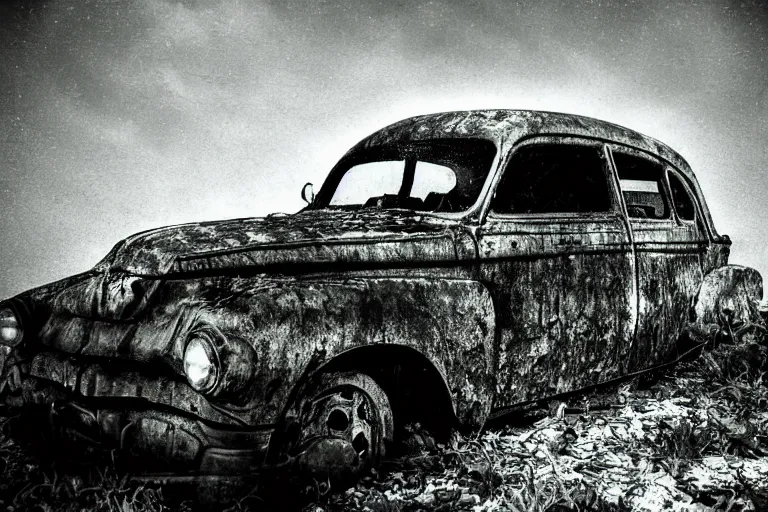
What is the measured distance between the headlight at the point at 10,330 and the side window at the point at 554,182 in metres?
2.33

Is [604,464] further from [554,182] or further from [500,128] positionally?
[500,128]

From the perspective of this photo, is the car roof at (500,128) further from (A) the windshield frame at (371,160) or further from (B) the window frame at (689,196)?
(B) the window frame at (689,196)

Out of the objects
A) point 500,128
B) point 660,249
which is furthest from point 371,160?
point 660,249

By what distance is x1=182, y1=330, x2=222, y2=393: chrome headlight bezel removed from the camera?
2.27 metres

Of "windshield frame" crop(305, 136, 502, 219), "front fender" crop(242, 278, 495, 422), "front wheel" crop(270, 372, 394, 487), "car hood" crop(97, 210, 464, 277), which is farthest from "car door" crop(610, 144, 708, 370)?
"front wheel" crop(270, 372, 394, 487)

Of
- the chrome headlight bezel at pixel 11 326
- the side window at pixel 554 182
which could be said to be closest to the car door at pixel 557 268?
the side window at pixel 554 182

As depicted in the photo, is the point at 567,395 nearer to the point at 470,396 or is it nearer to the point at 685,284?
the point at 470,396

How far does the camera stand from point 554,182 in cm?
375

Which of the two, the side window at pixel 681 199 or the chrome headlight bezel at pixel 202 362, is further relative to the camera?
Result: the side window at pixel 681 199

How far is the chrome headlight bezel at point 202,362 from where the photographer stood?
2273 mm

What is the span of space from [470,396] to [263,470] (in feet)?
3.60

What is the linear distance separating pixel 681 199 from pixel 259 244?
10.6ft

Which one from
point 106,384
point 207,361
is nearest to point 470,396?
point 207,361

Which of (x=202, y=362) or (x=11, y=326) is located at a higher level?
(x=11, y=326)
